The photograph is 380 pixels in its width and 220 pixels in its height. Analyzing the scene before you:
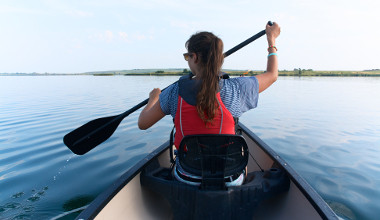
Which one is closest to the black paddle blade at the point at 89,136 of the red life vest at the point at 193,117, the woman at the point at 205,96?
the woman at the point at 205,96

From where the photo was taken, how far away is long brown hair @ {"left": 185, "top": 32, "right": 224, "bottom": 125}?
1.62m

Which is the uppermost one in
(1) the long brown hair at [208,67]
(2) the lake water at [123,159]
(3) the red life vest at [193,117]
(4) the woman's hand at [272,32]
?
(4) the woman's hand at [272,32]

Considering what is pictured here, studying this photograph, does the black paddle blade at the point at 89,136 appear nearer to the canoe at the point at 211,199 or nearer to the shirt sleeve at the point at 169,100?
the canoe at the point at 211,199

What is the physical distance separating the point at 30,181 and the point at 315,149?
236 inches

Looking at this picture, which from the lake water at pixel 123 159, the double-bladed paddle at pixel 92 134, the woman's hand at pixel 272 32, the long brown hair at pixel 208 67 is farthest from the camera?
the lake water at pixel 123 159

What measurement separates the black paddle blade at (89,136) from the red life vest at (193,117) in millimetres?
1592

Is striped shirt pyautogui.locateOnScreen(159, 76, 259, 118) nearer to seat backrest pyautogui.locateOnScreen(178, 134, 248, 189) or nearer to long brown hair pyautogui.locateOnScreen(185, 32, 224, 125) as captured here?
long brown hair pyautogui.locateOnScreen(185, 32, 224, 125)

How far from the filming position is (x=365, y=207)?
3301mm

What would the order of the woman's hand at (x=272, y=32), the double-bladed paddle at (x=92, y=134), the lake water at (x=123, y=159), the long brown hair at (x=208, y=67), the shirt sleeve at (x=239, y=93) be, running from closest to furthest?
1. the long brown hair at (x=208, y=67)
2. the shirt sleeve at (x=239, y=93)
3. the woman's hand at (x=272, y=32)
4. the double-bladed paddle at (x=92, y=134)
5. the lake water at (x=123, y=159)

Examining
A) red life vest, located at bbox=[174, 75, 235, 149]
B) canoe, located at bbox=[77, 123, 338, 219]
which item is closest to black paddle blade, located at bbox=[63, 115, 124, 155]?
canoe, located at bbox=[77, 123, 338, 219]

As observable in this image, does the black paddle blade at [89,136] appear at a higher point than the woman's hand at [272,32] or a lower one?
lower

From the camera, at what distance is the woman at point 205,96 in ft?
5.43

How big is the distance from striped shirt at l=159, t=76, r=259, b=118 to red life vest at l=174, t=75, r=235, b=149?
0.16 feet

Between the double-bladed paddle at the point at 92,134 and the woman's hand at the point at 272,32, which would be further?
the double-bladed paddle at the point at 92,134
